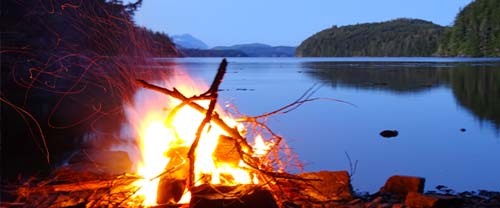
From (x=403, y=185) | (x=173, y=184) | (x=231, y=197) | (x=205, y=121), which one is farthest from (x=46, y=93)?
(x=231, y=197)

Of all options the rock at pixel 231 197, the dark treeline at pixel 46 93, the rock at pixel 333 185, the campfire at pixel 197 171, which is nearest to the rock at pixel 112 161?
the dark treeline at pixel 46 93

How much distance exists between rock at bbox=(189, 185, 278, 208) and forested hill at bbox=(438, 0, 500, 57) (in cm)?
14732

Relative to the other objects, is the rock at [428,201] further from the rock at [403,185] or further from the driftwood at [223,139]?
the driftwood at [223,139]

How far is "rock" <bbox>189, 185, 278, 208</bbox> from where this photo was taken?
465cm

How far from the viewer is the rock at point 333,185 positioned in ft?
23.5

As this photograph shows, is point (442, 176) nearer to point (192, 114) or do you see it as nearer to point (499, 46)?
point (192, 114)

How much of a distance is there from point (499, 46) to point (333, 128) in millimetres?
134959

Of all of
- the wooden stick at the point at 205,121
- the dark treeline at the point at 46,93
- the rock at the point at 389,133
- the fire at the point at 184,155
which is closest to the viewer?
the wooden stick at the point at 205,121

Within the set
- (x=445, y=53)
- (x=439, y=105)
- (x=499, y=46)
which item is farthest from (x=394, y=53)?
(x=439, y=105)

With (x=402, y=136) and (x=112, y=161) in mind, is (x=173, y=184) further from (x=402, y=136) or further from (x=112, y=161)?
(x=402, y=136)

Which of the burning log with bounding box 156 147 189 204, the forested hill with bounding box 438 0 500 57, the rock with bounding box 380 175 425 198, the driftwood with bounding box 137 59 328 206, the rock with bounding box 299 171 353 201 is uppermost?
the forested hill with bounding box 438 0 500 57

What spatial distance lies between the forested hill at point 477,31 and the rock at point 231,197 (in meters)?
147

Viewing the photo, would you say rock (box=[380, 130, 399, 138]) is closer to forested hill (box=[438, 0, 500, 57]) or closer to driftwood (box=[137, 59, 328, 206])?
driftwood (box=[137, 59, 328, 206])

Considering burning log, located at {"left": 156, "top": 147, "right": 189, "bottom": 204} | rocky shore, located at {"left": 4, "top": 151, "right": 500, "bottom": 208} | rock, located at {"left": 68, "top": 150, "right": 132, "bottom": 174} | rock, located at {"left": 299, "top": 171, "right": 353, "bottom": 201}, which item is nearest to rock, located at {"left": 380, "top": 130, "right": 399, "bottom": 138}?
rocky shore, located at {"left": 4, "top": 151, "right": 500, "bottom": 208}
